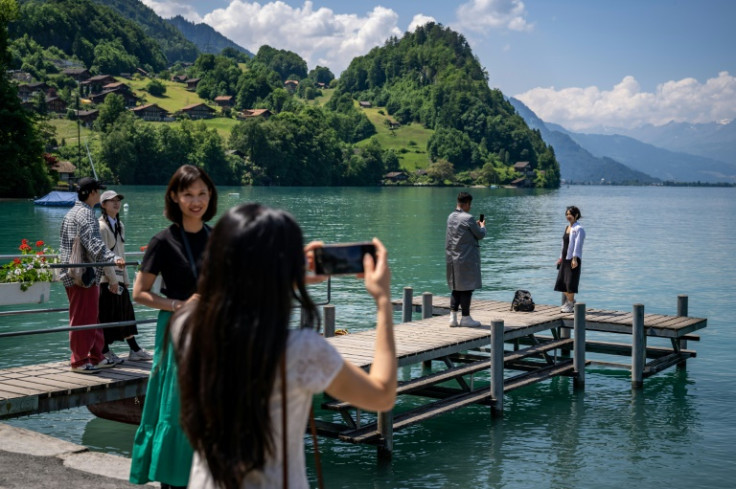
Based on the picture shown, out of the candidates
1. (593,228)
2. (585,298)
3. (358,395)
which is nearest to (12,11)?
(593,228)

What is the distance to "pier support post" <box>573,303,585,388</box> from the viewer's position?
15.2 m

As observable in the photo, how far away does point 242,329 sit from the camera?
2535 millimetres

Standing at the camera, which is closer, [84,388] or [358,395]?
[358,395]

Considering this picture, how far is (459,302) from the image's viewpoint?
1477 cm

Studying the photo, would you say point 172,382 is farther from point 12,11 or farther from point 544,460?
point 12,11

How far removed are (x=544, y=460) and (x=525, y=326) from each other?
296cm

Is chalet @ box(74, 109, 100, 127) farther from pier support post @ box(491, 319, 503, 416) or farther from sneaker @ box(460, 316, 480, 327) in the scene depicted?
pier support post @ box(491, 319, 503, 416)

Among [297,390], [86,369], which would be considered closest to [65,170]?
[86,369]

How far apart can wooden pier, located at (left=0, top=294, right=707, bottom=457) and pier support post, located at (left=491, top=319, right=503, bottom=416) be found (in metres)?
0.02

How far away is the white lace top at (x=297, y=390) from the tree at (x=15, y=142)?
3099 inches

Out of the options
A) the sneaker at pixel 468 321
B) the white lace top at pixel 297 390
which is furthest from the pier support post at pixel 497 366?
the white lace top at pixel 297 390

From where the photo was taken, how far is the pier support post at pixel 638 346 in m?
15.7

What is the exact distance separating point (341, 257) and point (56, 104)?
206m

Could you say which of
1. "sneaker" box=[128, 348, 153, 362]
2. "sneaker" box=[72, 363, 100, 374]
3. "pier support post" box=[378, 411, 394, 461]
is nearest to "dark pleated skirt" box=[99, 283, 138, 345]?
"sneaker" box=[128, 348, 153, 362]
